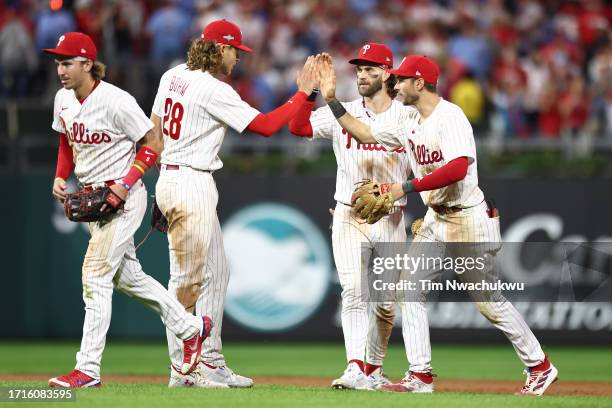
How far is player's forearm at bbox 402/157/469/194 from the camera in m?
7.84

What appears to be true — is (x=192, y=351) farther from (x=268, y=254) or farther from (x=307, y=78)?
(x=268, y=254)

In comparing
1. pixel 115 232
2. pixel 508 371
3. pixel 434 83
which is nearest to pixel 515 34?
pixel 508 371

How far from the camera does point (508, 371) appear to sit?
11094 mm

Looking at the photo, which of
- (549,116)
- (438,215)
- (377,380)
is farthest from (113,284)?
(549,116)

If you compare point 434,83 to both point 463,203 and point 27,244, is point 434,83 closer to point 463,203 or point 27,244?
point 463,203

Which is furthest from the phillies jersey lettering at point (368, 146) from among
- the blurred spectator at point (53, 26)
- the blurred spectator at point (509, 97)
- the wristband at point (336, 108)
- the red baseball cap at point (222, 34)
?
the blurred spectator at point (53, 26)

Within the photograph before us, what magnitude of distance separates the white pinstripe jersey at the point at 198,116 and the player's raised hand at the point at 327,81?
0.57m

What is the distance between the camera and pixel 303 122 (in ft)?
28.8

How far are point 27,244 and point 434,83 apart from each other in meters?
6.50

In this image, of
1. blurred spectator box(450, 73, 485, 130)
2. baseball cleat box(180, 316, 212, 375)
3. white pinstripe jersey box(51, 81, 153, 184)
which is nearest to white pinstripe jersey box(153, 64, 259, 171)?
white pinstripe jersey box(51, 81, 153, 184)

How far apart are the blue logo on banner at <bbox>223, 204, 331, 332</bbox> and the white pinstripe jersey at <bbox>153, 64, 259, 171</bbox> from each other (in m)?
4.87

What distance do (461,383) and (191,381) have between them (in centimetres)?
285

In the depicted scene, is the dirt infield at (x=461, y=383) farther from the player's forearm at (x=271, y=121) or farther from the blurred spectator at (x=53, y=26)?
the blurred spectator at (x=53, y=26)

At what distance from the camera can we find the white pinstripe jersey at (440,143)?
796cm
